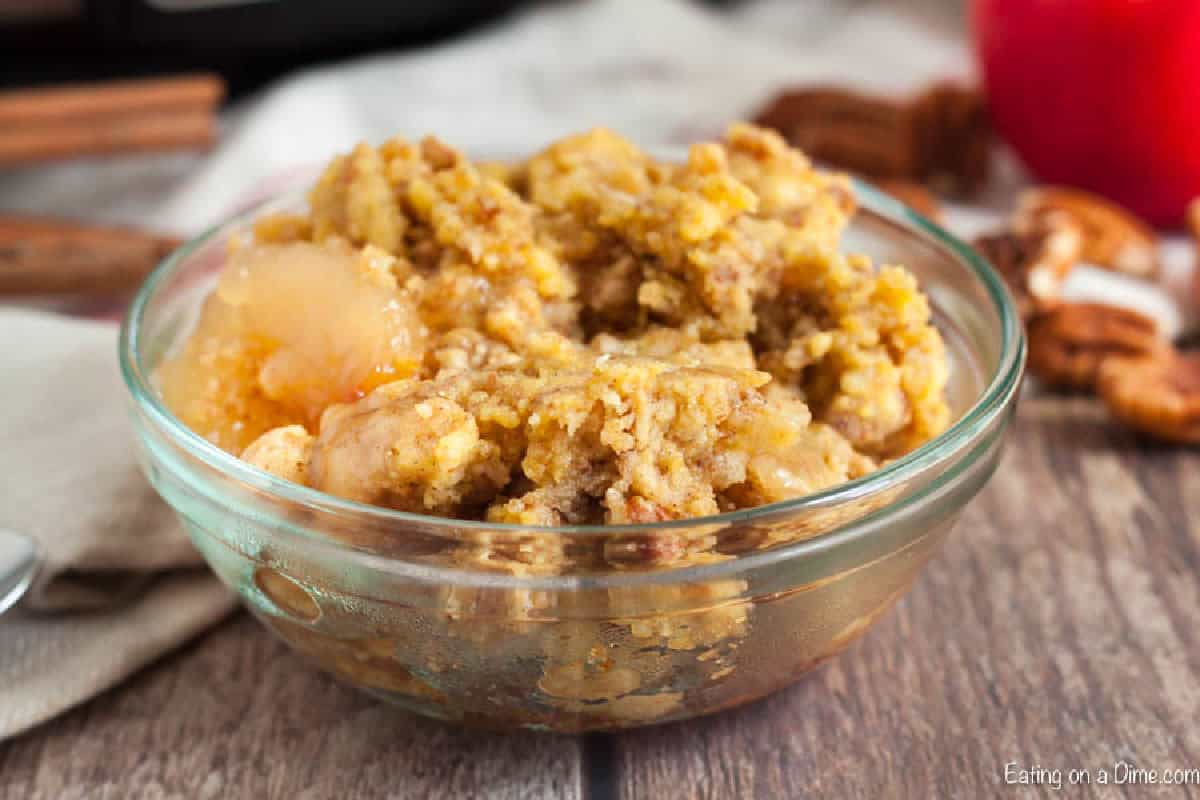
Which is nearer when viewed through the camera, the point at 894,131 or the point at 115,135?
the point at 115,135

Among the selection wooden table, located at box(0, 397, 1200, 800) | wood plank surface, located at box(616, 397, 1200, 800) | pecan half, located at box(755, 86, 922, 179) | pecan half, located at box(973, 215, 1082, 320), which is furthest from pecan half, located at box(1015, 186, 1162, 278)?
wooden table, located at box(0, 397, 1200, 800)

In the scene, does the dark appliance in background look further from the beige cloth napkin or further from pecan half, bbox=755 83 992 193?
the beige cloth napkin

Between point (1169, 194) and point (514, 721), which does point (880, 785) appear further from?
point (1169, 194)

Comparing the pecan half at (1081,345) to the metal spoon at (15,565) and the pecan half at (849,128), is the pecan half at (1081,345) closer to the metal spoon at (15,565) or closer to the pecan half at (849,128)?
the pecan half at (849,128)

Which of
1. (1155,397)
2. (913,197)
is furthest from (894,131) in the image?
(1155,397)

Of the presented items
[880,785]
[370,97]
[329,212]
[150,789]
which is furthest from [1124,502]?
[370,97]

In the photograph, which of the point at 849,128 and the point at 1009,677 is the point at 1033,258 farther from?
the point at 1009,677
